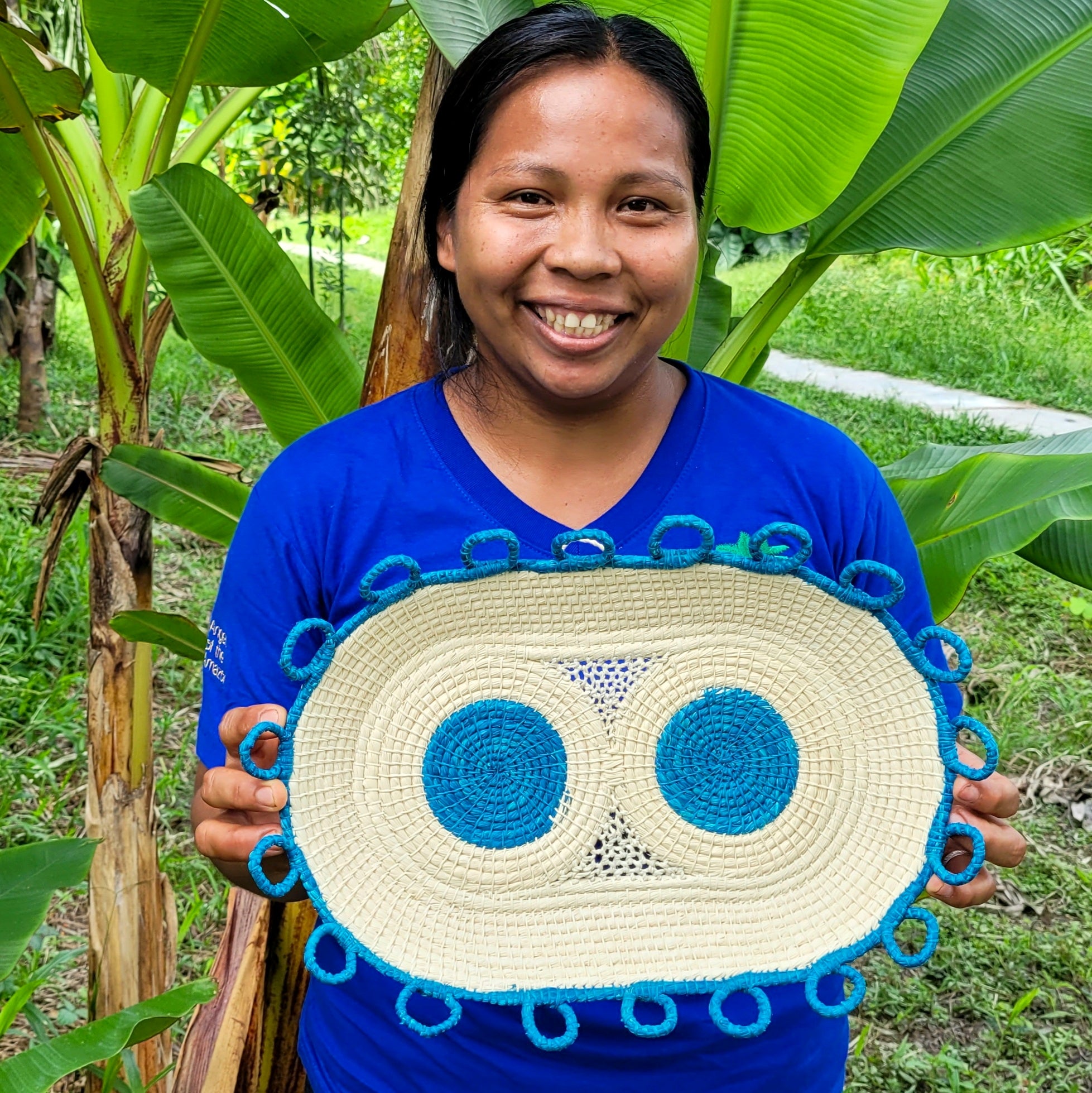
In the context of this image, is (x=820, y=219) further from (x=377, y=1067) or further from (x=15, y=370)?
(x=15, y=370)

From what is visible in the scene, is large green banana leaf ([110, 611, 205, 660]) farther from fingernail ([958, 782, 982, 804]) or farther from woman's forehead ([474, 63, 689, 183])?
fingernail ([958, 782, 982, 804])

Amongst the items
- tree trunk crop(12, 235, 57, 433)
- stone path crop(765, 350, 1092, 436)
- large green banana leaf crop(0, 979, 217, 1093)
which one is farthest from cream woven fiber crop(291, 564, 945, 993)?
stone path crop(765, 350, 1092, 436)

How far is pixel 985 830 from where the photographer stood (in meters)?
0.84

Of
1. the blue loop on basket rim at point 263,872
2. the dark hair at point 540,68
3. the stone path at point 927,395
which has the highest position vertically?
the stone path at point 927,395

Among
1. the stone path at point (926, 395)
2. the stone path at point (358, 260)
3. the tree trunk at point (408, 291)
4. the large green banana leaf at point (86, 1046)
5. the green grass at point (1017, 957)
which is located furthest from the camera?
the stone path at point (358, 260)

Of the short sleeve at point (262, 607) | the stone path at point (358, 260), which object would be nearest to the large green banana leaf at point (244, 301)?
the short sleeve at point (262, 607)

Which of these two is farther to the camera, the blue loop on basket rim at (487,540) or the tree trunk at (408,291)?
the tree trunk at (408,291)

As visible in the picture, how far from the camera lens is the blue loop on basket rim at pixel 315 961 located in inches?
30.4

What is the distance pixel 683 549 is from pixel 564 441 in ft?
0.51

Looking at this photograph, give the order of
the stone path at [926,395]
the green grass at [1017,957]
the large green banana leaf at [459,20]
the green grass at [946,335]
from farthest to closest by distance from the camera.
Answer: the green grass at [946,335], the stone path at [926,395], the green grass at [1017,957], the large green banana leaf at [459,20]

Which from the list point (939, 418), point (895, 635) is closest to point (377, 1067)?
point (895, 635)

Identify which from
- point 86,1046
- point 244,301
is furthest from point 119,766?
point 244,301

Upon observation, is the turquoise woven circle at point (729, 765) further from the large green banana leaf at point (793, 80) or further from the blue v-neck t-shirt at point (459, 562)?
the large green banana leaf at point (793, 80)

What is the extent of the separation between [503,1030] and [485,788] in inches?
6.8
